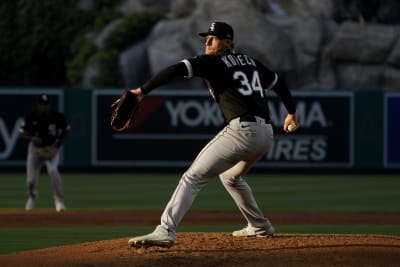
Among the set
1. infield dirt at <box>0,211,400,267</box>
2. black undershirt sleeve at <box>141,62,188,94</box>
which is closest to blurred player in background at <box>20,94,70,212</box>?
infield dirt at <box>0,211,400,267</box>

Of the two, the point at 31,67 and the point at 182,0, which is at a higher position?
the point at 182,0

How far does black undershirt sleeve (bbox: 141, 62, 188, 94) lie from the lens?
30.2 ft

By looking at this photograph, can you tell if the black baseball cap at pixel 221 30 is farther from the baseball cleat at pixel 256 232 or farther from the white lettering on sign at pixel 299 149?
the white lettering on sign at pixel 299 149

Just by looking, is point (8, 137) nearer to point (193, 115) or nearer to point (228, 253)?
point (193, 115)

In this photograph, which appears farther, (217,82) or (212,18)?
(212,18)

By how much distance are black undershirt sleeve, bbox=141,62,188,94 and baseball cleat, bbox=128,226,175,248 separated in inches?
45.0

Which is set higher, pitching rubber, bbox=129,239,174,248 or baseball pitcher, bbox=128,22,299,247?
baseball pitcher, bbox=128,22,299,247

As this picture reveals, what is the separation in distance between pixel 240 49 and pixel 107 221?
51.5 feet

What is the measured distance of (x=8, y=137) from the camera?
2523cm

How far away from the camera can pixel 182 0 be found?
34.1 m

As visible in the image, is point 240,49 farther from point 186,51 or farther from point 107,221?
point 107,221

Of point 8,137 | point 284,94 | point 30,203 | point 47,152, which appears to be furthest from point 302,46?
point 284,94

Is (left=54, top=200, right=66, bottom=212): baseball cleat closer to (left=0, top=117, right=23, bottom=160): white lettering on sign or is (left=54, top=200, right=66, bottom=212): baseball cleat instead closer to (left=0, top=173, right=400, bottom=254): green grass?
(left=0, top=173, right=400, bottom=254): green grass

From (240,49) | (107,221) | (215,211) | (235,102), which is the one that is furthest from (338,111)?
(235,102)
